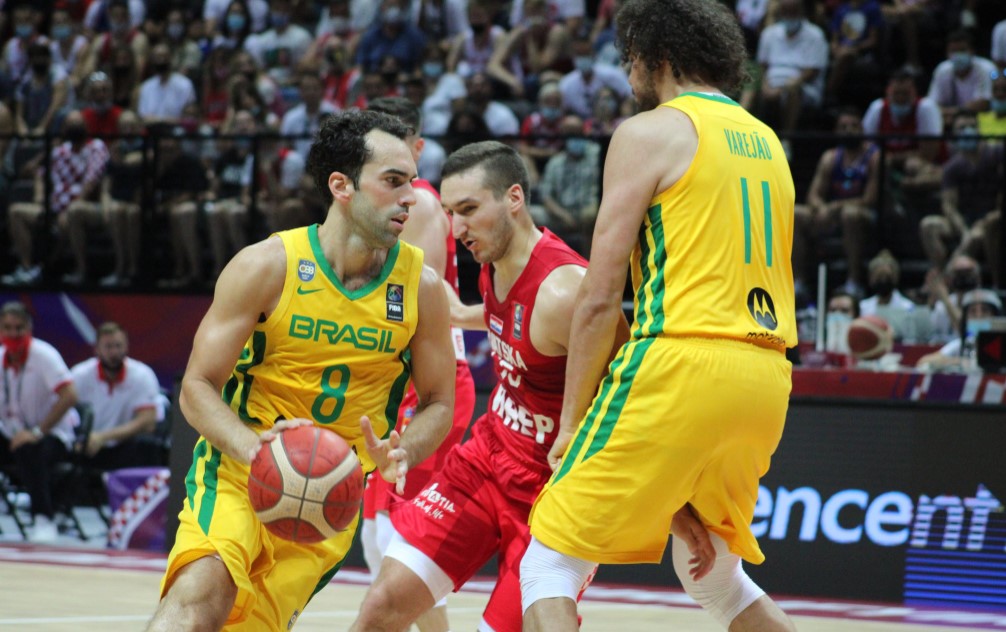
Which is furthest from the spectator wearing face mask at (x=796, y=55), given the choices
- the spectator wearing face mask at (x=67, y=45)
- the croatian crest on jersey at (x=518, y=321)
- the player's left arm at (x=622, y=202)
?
the player's left arm at (x=622, y=202)

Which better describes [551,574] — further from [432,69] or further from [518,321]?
[432,69]

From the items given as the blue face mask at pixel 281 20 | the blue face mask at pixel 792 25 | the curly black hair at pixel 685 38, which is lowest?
the blue face mask at pixel 281 20

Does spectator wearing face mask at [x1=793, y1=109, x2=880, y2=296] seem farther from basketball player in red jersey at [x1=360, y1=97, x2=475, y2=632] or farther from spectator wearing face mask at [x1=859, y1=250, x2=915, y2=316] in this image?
basketball player in red jersey at [x1=360, y1=97, x2=475, y2=632]

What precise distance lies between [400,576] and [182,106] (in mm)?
11662

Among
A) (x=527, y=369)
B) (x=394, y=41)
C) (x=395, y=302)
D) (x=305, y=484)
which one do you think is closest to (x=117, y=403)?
(x=394, y=41)

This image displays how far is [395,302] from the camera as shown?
14.7ft

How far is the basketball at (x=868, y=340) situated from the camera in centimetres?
955

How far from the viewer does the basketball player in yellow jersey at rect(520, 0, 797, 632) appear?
3867 millimetres

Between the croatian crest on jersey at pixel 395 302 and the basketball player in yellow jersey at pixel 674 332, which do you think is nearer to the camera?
the basketball player in yellow jersey at pixel 674 332

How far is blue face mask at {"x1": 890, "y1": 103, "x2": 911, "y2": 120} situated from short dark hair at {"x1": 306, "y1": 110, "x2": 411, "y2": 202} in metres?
8.22

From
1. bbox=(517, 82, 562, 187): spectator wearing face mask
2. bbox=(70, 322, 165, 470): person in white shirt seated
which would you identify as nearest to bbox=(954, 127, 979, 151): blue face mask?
bbox=(517, 82, 562, 187): spectator wearing face mask

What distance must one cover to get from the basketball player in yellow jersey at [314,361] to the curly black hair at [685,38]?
823 mm

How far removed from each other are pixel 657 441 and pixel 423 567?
1.18 metres

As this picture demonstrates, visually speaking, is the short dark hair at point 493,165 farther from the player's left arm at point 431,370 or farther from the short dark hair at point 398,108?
the short dark hair at point 398,108
